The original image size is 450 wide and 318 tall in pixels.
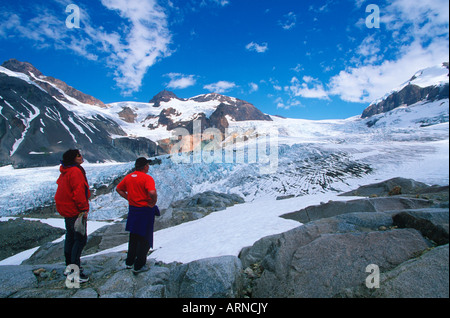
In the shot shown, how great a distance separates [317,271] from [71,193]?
3.81 meters

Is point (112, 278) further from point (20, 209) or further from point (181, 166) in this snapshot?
point (20, 209)

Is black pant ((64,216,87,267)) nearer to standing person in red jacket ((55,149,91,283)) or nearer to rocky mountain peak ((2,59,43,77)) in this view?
standing person in red jacket ((55,149,91,283))

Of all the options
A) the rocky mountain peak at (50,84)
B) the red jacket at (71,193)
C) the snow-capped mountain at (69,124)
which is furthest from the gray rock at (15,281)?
the rocky mountain peak at (50,84)

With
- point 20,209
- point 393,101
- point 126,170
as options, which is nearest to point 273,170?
point 126,170

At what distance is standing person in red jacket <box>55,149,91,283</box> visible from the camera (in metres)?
3.80

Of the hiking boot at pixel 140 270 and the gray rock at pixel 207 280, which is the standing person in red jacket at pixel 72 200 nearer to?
the hiking boot at pixel 140 270

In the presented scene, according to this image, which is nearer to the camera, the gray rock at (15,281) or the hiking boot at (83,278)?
the gray rock at (15,281)

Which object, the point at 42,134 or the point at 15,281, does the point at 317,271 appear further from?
the point at 42,134

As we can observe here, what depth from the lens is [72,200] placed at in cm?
385

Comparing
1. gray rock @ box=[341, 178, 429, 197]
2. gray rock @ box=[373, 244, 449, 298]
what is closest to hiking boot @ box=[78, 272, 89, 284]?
gray rock @ box=[373, 244, 449, 298]

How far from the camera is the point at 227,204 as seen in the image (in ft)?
47.9

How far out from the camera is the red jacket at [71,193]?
3793 millimetres

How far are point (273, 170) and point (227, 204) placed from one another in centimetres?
647
